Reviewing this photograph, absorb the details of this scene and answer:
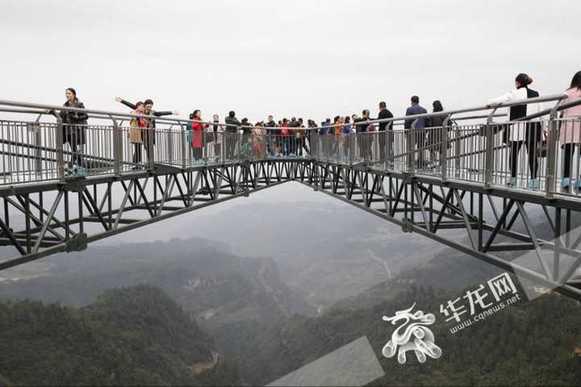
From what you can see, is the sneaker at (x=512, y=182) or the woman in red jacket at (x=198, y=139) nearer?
the sneaker at (x=512, y=182)

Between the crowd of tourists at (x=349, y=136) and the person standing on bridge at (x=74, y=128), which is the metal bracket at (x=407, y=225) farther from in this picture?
the person standing on bridge at (x=74, y=128)

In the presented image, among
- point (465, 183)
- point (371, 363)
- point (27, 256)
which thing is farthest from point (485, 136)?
point (371, 363)

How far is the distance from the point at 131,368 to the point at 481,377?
5802 centimetres

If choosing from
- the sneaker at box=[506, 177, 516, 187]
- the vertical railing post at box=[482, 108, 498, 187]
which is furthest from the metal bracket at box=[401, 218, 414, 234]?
the sneaker at box=[506, 177, 516, 187]

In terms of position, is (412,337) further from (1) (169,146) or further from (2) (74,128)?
(2) (74,128)

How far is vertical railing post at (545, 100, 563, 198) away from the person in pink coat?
0.10m

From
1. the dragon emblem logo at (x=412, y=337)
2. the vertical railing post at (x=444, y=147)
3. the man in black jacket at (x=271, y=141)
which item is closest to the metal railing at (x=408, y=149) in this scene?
the vertical railing post at (x=444, y=147)

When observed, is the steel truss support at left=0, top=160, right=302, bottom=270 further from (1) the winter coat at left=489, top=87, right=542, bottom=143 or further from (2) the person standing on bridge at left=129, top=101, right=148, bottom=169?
(1) the winter coat at left=489, top=87, right=542, bottom=143

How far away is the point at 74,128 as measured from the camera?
1101cm

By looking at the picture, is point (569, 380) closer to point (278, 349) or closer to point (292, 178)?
point (292, 178)

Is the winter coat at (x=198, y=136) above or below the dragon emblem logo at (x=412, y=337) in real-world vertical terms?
above

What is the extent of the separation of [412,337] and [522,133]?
12102 centimetres

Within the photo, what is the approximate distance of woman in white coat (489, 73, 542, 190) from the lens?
8.20 m

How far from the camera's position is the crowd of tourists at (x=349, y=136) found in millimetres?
8148
